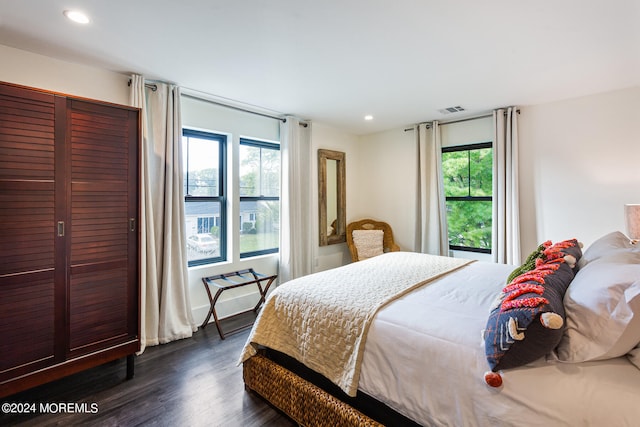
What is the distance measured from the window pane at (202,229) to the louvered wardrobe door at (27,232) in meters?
1.41

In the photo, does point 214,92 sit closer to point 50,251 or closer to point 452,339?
point 50,251

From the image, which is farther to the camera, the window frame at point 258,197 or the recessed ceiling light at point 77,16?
the window frame at point 258,197

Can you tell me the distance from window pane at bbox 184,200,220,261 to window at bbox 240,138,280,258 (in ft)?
1.09

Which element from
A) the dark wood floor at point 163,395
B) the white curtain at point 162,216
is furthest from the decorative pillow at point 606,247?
the white curtain at point 162,216

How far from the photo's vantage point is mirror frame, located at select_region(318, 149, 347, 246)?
175 inches

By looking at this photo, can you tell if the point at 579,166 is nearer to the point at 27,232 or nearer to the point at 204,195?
the point at 204,195

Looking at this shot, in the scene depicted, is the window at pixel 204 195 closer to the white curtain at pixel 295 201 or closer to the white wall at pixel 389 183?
the white curtain at pixel 295 201

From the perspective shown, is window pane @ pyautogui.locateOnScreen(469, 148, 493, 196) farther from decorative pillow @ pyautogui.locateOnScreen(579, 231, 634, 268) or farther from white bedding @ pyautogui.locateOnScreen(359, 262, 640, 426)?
white bedding @ pyautogui.locateOnScreen(359, 262, 640, 426)

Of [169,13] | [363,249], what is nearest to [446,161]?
[363,249]

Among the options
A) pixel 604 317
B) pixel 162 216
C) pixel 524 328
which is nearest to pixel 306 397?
pixel 524 328

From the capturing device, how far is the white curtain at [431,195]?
417 centimetres

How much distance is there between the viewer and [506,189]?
11.8 ft

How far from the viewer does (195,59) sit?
237 centimetres

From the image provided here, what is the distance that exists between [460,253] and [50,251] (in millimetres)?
4464
